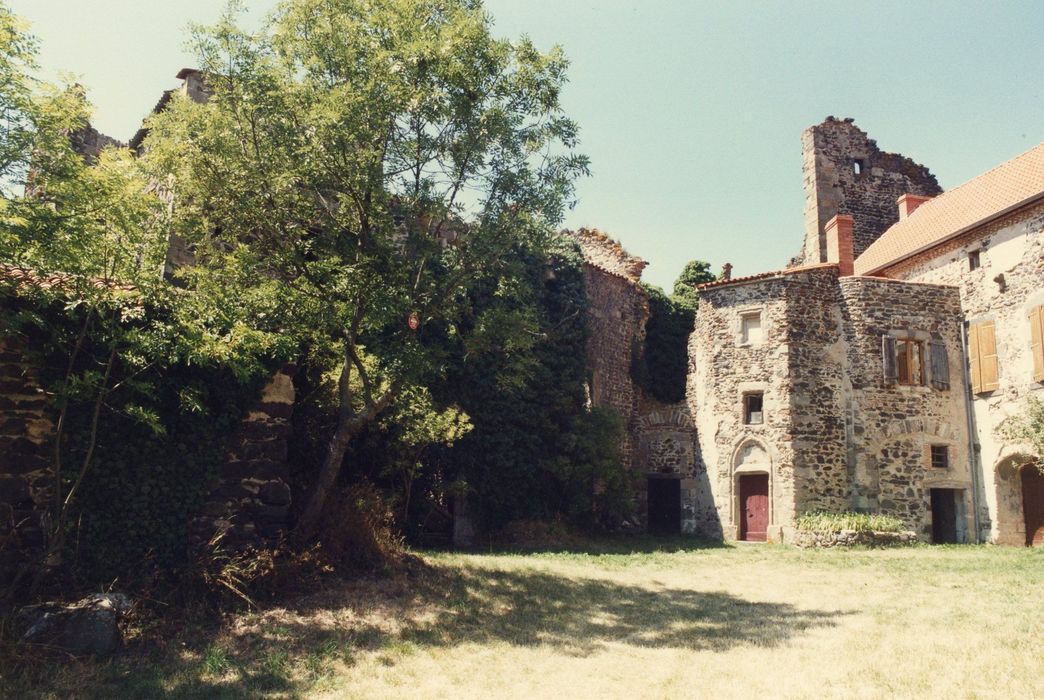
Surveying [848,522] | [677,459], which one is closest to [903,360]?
[848,522]

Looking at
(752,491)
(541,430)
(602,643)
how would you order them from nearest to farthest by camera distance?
(602,643) < (541,430) < (752,491)

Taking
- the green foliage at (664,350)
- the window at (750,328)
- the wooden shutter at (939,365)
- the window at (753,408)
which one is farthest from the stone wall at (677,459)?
the wooden shutter at (939,365)

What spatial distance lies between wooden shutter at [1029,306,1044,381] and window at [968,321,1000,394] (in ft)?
4.32

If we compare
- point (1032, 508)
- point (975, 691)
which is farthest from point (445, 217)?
point (1032, 508)

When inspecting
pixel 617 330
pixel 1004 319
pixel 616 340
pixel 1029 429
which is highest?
pixel 617 330

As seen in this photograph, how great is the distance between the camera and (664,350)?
23.6 m

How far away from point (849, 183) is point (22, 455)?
90.9 feet

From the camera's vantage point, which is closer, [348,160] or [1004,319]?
[348,160]

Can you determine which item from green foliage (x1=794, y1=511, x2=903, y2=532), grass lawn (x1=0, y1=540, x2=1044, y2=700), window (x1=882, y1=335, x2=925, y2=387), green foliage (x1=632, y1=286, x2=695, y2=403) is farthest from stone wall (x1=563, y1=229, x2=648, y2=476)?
grass lawn (x1=0, y1=540, x2=1044, y2=700)

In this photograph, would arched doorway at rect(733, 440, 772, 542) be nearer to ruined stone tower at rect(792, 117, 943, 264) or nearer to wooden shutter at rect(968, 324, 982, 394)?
wooden shutter at rect(968, 324, 982, 394)

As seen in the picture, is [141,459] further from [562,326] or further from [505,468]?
[562,326]

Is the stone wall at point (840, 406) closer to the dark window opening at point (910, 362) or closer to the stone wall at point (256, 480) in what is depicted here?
the dark window opening at point (910, 362)

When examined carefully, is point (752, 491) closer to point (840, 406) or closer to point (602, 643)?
point (840, 406)

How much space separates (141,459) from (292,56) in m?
5.67
